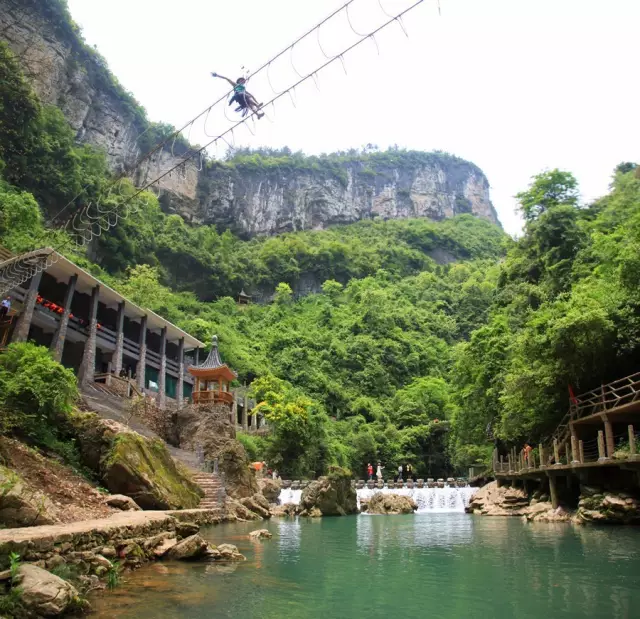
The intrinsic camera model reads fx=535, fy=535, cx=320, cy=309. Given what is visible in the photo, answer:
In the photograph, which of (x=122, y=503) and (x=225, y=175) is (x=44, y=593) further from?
(x=225, y=175)

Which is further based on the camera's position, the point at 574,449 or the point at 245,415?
the point at 245,415

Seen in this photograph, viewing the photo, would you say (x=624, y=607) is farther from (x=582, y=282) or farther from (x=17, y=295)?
(x=17, y=295)

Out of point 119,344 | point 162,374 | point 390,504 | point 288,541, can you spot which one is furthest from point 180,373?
point 288,541

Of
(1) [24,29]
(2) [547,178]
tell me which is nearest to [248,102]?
(2) [547,178]

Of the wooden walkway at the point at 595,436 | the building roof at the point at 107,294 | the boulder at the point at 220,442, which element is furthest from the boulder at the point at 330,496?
the building roof at the point at 107,294

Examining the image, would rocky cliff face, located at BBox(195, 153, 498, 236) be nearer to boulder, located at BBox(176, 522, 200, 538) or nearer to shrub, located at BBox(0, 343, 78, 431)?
shrub, located at BBox(0, 343, 78, 431)

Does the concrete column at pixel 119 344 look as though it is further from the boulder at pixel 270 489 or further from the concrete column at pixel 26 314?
the boulder at pixel 270 489

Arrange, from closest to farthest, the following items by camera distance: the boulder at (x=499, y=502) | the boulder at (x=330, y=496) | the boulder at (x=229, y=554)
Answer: the boulder at (x=229, y=554)
the boulder at (x=499, y=502)
the boulder at (x=330, y=496)
